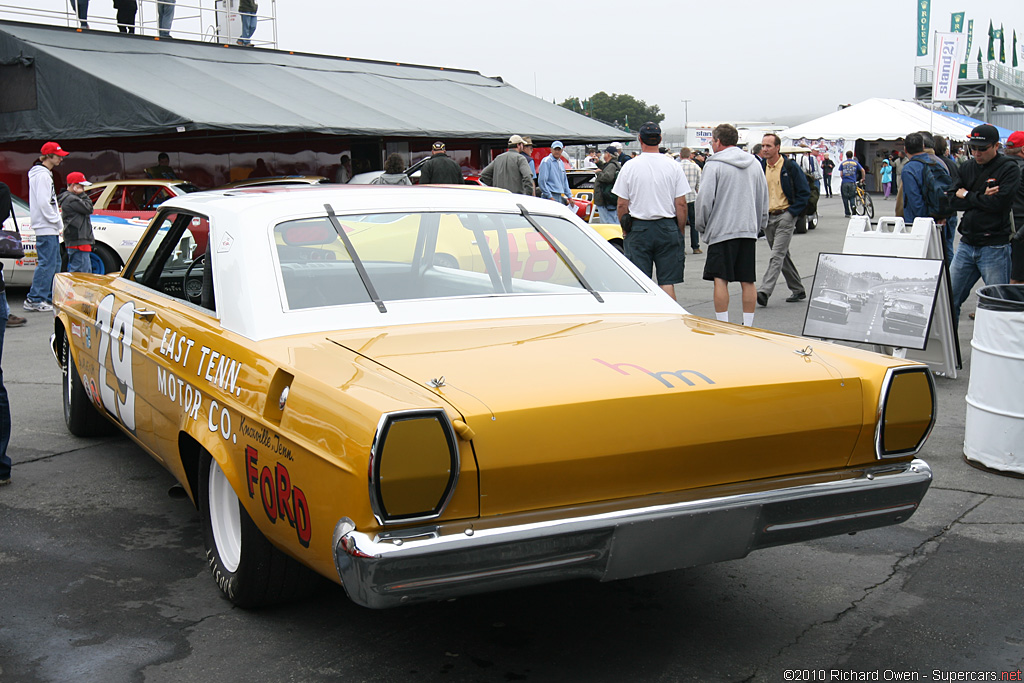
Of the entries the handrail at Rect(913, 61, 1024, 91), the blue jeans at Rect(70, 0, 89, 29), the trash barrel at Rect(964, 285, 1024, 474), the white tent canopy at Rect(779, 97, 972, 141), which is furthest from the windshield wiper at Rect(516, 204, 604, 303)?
the handrail at Rect(913, 61, 1024, 91)

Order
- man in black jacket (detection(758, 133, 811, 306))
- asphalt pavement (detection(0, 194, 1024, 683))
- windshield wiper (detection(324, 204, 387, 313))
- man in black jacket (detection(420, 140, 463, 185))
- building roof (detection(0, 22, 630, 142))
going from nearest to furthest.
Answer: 1. asphalt pavement (detection(0, 194, 1024, 683))
2. windshield wiper (detection(324, 204, 387, 313))
3. man in black jacket (detection(758, 133, 811, 306))
4. man in black jacket (detection(420, 140, 463, 185))
5. building roof (detection(0, 22, 630, 142))

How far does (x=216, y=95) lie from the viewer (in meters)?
18.8

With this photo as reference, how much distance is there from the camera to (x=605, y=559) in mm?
2680

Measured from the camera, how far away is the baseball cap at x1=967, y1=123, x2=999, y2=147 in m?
7.57

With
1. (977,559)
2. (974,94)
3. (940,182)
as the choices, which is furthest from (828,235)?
(974,94)

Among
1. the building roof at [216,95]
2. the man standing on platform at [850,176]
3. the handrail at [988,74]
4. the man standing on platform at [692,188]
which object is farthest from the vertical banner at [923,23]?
the man standing on platform at [692,188]

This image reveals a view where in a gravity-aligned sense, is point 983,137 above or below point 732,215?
above

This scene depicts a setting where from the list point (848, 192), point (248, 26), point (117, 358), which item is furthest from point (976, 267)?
point (248, 26)

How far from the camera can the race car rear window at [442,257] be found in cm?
377

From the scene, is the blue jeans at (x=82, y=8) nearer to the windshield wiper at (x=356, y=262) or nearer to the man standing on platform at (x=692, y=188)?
the man standing on platform at (x=692, y=188)

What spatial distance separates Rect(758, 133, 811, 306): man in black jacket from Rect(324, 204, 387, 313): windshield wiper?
23.5ft

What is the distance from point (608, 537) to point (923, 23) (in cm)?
4755

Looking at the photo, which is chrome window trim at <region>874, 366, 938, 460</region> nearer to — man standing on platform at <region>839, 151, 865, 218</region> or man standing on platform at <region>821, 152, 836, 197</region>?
man standing on platform at <region>839, 151, 865, 218</region>

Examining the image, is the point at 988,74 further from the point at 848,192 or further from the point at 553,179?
the point at 553,179
